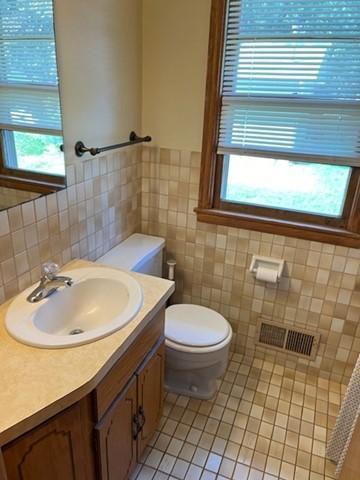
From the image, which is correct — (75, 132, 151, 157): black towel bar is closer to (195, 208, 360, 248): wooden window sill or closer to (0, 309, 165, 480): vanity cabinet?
(195, 208, 360, 248): wooden window sill

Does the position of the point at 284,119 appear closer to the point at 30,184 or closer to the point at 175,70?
the point at 175,70

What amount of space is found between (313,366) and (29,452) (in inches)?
71.3

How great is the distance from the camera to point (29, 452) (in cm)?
95

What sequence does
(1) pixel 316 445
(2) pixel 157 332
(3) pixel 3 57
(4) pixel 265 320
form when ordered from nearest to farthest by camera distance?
(3) pixel 3 57 → (2) pixel 157 332 → (1) pixel 316 445 → (4) pixel 265 320

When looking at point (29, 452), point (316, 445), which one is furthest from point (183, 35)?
point (316, 445)

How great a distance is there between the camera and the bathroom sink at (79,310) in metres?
1.19

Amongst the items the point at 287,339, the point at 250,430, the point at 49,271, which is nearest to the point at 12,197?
the point at 49,271

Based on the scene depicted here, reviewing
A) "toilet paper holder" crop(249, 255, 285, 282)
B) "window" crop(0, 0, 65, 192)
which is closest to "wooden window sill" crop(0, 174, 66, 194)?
"window" crop(0, 0, 65, 192)

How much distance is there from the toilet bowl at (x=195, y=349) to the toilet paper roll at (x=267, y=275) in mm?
337

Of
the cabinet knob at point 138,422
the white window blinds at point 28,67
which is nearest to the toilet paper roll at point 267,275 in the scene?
the cabinet knob at point 138,422

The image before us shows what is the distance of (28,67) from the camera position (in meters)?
1.35

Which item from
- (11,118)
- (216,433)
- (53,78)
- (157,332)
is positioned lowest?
(216,433)

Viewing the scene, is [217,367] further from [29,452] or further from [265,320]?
[29,452]

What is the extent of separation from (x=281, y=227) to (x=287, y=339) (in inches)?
29.5
